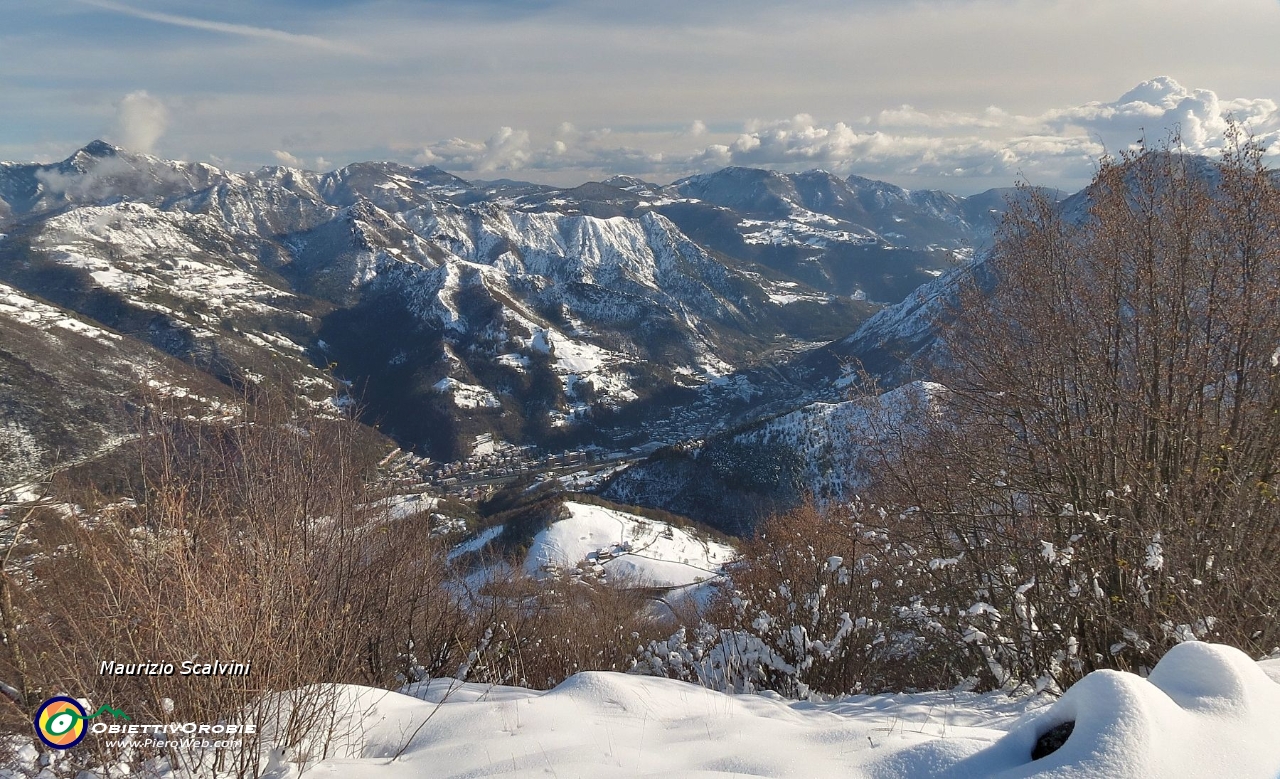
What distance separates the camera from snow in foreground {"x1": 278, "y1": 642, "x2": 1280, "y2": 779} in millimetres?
4062

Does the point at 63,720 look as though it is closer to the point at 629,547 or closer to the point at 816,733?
the point at 816,733

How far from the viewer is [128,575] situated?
543 centimetres

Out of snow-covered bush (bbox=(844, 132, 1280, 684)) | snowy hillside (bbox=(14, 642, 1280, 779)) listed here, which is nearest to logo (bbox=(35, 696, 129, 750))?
snowy hillside (bbox=(14, 642, 1280, 779))

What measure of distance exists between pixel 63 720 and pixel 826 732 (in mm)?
6872

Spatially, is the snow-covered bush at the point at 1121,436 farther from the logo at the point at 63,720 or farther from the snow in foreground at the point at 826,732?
the logo at the point at 63,720

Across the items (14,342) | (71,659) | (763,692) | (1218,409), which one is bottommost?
(14,342)

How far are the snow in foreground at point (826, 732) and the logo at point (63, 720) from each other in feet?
5.65

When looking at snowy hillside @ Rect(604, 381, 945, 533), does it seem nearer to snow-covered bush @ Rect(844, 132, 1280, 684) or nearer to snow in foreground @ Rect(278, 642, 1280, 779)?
snow-covered bush @ Rect(844, 132, 1280, 684)

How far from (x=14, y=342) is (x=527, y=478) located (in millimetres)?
141476

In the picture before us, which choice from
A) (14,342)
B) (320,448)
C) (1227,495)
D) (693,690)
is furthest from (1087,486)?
(14,342)

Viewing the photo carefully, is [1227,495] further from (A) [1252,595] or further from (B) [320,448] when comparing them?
(B) [320,448]

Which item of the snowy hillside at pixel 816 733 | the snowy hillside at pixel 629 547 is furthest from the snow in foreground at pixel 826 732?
the snowy hillside at pixel 629 547

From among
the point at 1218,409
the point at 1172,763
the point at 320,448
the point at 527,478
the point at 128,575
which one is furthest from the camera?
the point at 527,478

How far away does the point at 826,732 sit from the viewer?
19.9 feet
